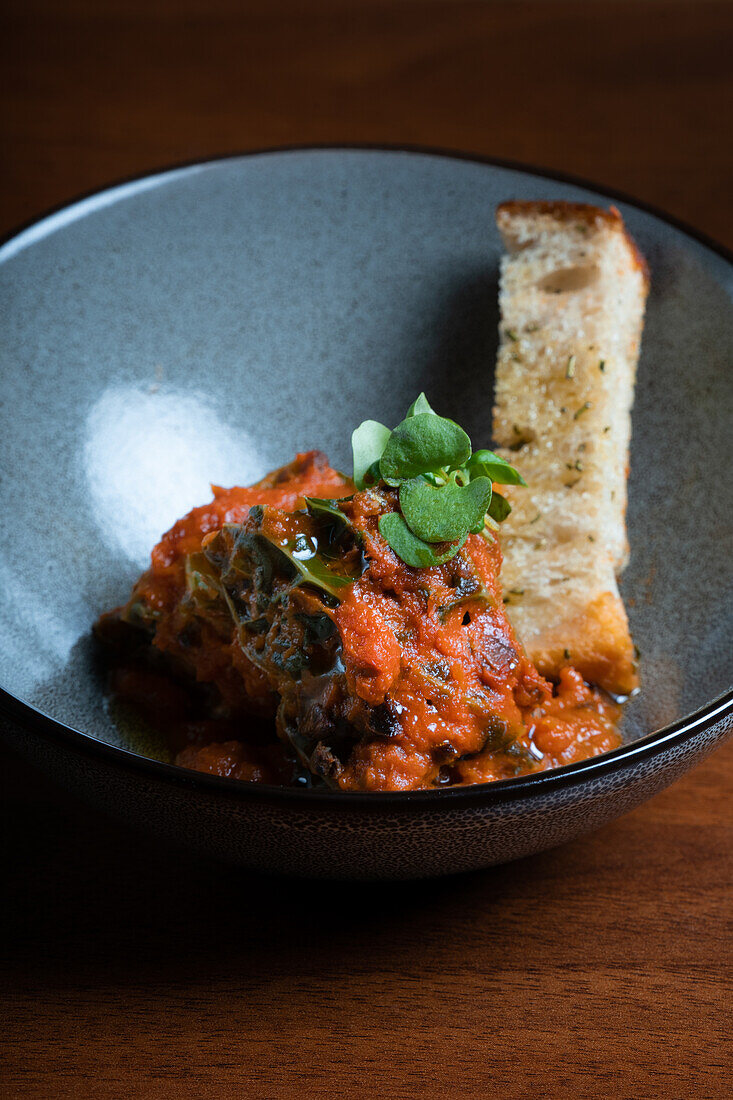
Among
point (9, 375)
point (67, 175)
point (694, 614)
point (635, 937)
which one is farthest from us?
point (67, 175)

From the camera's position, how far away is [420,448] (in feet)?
6.87

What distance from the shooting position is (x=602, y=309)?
3104 mm

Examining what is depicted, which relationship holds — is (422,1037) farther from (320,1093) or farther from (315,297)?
Answer: (315,297)

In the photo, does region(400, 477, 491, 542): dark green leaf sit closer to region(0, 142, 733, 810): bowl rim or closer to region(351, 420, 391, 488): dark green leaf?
region(351, 420, 391, 488): dark green leaf

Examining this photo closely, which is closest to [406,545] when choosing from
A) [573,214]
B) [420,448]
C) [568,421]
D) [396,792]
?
[420,448]

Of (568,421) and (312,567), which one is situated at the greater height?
(568,421)

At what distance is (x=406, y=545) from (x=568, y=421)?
1119mm

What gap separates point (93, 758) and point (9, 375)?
1.55 m

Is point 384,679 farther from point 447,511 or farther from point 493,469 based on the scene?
point 493,469

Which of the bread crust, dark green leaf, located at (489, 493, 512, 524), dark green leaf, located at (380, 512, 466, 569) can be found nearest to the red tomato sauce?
dark green leaf, located at (380, 512, 466, 569)

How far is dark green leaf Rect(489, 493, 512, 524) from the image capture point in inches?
88.7

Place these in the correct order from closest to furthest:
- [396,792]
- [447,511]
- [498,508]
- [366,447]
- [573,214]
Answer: [396,792] → [447,511] → [366,447] → [498,508] → [573,214]

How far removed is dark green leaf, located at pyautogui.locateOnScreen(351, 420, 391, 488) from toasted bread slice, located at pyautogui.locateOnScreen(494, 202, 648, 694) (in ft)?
2.11

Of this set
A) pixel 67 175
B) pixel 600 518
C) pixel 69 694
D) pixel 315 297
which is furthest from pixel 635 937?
pixel 67 175
